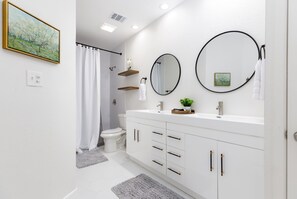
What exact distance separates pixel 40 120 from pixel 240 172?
5.83ft

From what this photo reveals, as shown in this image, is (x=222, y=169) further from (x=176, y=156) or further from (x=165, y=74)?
(x=165, y=74)

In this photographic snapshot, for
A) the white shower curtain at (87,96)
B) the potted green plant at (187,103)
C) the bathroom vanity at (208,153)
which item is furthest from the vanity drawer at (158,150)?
the white shower curtain at (87,96)

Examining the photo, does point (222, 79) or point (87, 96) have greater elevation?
point (222, 79)

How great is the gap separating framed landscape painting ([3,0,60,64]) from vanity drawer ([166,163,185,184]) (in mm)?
1729

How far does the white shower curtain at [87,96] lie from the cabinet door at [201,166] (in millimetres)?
2298

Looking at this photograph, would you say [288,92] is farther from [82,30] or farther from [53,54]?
[82,30]

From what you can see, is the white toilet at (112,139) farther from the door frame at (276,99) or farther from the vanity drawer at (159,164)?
the door frame at (276,99)

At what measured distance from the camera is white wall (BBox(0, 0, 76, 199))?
100 cm

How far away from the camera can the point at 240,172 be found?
45.6 inches

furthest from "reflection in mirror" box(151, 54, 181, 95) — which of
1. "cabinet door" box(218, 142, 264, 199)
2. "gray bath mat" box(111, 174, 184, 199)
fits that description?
"gray bath mat" box(111, 174, 184, 199)

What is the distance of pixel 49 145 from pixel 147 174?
1336 mm

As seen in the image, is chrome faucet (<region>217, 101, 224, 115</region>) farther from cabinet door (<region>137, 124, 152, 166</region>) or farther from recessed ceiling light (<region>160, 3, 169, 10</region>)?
recessed ceiling light (<region>160, 3, 169, 10</region>)

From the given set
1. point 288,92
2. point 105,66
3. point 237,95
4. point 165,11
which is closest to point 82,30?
point 105,66

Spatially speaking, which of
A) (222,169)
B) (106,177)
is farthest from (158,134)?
(106,177)
